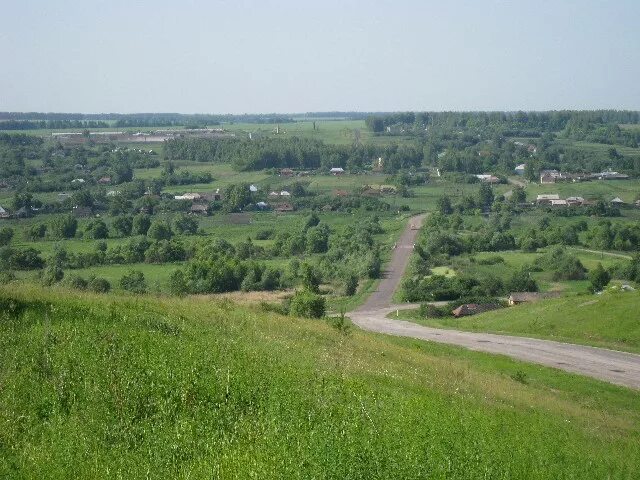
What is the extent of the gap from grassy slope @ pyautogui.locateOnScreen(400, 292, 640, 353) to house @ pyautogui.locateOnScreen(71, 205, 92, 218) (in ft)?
74.4

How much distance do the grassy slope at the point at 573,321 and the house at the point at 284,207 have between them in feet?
98.4

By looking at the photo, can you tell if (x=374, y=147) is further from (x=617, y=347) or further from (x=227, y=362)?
(x=227, y=362)

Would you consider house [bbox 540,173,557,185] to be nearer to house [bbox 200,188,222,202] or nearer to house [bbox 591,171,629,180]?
house [bbox 591,171,629,180]

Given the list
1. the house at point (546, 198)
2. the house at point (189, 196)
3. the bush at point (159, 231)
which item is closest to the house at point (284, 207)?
the house at point (189, 196)

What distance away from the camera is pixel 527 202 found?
239 ft

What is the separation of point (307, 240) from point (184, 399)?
41.9m

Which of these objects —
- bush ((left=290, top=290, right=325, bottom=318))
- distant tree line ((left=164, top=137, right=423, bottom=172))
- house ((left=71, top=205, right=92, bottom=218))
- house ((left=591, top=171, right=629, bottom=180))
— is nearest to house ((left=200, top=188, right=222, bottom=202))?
house ((left=71, top=205, right=92, bottom=218))

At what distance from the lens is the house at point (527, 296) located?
38719 mm

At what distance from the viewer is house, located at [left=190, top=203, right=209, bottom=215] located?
56.3 meters

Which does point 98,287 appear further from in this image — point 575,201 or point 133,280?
point 575,201

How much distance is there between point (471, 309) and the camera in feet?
124

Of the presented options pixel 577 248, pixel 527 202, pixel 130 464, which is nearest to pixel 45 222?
pixel 577 248

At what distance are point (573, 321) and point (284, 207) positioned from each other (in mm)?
38477

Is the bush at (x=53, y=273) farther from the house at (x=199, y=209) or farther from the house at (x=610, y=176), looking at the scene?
the house at (x=610, y=176)
